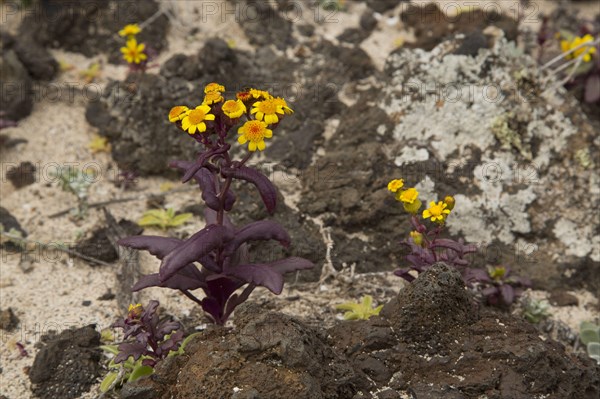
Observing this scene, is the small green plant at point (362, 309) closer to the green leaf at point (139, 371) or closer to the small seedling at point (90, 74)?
the green leaf at point (139, 371)

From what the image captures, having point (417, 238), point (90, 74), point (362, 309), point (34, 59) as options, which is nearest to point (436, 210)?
point (417, 238)

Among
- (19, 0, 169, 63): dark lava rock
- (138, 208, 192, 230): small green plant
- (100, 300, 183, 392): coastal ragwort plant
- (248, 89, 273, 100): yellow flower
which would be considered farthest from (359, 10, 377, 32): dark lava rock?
(100, 300, 183, 392): coastal ragwort plant

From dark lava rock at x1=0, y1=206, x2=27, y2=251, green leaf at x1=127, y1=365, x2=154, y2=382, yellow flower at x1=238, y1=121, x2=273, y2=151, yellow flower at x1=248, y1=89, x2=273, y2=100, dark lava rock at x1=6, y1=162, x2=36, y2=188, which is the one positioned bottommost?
dark lava rock at x1=0, y1=206, x2=27, y2=251

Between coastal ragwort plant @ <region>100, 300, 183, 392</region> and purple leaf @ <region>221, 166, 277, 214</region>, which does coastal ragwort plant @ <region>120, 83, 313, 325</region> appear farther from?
coastal ragwort plant @ <region>100, 300, 183, 392</region>

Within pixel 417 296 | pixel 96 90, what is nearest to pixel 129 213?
pixel 96 90

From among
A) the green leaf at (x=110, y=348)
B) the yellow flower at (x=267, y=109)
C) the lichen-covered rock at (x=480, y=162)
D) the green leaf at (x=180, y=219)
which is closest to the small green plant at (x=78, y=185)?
the green leaf at (x=180, y=219)
